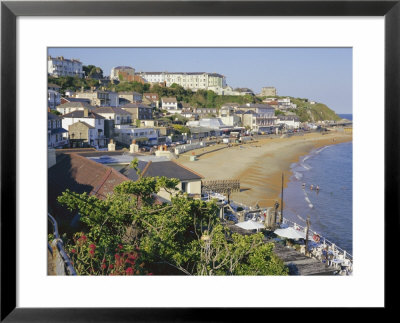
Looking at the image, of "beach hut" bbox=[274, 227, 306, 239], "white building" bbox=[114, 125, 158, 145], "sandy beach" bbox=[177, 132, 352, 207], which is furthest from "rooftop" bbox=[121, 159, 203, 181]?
"beach hut" bbox=[274, 227, 306, 239]

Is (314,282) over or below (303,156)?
below

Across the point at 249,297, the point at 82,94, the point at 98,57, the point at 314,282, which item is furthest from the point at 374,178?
the point at 82,94

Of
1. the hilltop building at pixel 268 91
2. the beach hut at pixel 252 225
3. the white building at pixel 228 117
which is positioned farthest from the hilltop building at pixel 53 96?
the beach hut at pixel 252 225

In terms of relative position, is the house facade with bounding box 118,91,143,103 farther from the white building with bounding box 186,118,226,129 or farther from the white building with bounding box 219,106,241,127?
the white building with bounding box 219,106,241,127

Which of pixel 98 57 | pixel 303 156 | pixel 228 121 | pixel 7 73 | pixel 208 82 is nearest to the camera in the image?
pixel 7 73

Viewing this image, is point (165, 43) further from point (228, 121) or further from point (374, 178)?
point (374, 178)
